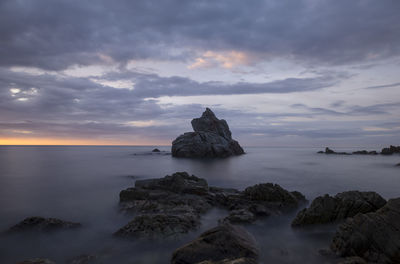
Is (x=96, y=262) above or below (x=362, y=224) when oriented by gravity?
below

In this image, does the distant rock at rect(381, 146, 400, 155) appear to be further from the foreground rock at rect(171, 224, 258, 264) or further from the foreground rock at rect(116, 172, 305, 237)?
the foreground rock at rect(171, 224, 258, 264)

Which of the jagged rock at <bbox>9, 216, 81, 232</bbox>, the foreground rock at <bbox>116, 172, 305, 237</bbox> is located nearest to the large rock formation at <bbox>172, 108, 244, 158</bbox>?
the foreground rock at <bbox>116, 172, 305, 237</bbox>

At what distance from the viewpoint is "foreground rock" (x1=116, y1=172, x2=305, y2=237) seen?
11.4 meters

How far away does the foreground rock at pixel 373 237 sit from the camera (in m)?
7.61

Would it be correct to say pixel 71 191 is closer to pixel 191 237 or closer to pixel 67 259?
pixel 67 259

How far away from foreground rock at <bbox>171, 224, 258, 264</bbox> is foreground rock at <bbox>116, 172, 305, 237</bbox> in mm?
2835

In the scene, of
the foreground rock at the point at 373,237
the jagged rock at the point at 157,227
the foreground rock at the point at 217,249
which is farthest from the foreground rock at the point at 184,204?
Answer: the foreground rock at the point at 373,237

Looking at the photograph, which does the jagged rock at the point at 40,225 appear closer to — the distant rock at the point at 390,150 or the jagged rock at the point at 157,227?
the jagged rock at the point at 157,227

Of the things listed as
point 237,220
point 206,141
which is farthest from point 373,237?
point 206,141

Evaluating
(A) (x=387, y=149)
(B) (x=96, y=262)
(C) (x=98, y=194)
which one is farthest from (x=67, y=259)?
(A) (x=387, y=149)

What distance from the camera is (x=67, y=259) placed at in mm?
9336

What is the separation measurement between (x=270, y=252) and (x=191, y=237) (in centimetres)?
364

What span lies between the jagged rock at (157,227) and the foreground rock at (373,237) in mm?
6673

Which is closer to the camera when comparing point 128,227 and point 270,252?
point 270,252
